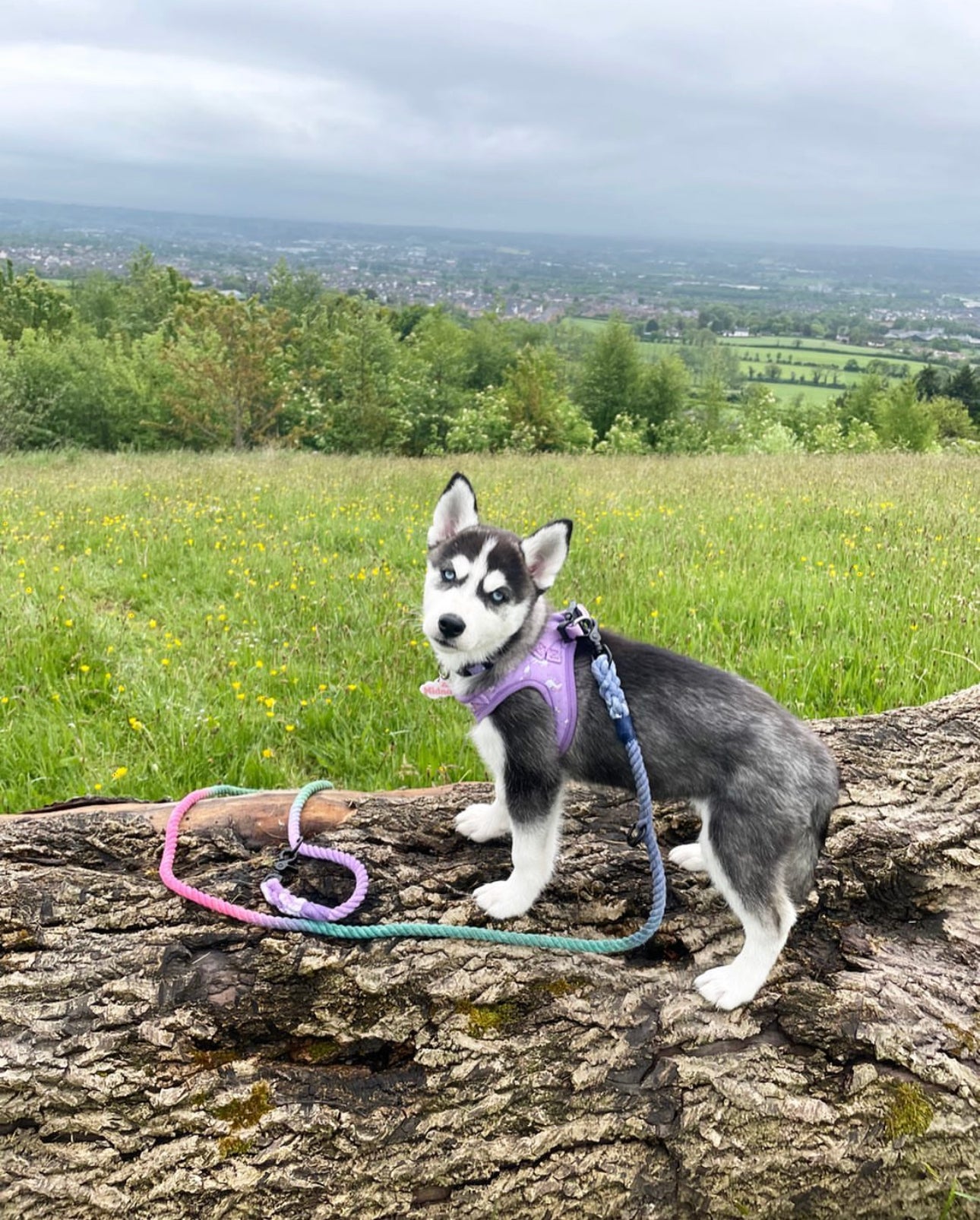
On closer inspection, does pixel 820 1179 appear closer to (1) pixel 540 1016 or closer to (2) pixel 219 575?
(1) pixel 540 1016

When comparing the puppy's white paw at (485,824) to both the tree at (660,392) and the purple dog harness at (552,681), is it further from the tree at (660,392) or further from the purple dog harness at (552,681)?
the tree at (660,392)

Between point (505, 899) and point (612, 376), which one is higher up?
point (612, 376)

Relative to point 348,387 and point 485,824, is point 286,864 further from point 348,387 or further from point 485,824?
point 348,387

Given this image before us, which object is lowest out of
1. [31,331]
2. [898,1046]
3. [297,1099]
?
[297,1099]

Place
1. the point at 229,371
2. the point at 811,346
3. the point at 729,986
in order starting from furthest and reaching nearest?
the point at 811,346, the point at 229,371, the point at 729,986

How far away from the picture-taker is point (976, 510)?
1140 centimetres

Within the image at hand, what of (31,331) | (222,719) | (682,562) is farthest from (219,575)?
(31,331)

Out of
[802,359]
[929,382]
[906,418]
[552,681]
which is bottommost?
[552,681]

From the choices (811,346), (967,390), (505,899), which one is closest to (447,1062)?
(505,899)

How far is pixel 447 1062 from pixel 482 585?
185 centimetres

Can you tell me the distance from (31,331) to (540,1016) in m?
61.1

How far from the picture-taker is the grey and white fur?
3.04m

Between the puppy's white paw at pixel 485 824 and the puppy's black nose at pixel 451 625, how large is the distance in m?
0.85

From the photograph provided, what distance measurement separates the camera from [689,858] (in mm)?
3559
